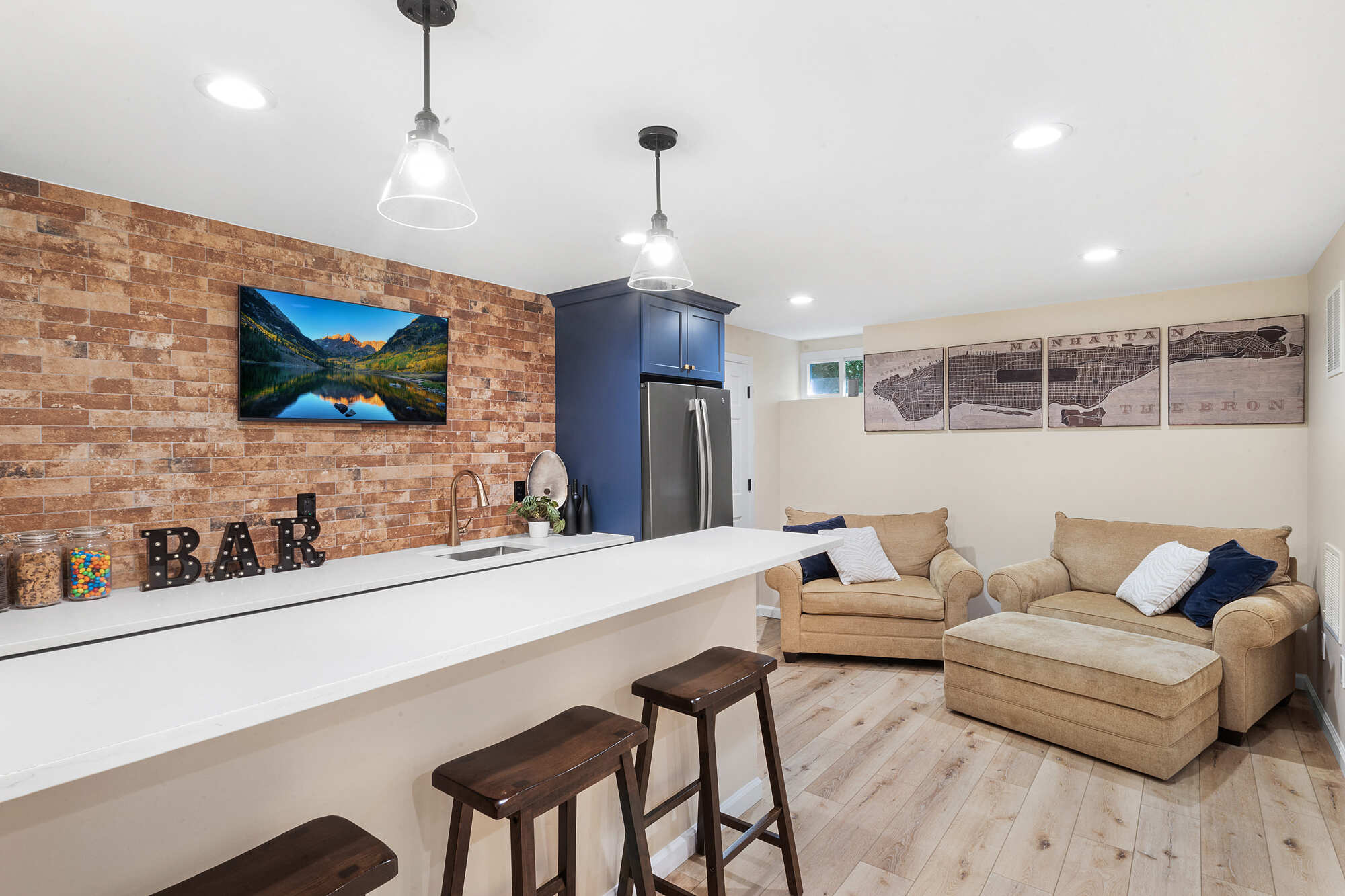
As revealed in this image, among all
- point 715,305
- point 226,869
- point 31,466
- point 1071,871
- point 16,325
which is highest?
point 715,305

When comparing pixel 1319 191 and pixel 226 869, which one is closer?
pixel 226 869

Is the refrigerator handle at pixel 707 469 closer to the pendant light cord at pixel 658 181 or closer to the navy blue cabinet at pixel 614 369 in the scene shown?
the navy blue cabinet at pixel 614 369

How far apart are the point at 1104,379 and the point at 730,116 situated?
355 cm

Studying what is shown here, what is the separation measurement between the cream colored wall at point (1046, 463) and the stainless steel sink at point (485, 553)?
2.80 m

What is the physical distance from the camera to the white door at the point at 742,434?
516 centimetres

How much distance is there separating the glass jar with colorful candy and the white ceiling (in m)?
1.21

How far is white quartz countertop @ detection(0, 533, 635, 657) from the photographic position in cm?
194

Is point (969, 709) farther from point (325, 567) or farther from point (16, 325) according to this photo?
point (16, 325)

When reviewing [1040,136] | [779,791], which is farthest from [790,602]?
[1040,136]

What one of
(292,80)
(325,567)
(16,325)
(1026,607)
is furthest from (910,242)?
(16,325)

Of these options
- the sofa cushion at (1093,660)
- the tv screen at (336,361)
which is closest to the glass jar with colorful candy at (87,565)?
the tv screen at (336,361)

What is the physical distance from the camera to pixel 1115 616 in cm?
357

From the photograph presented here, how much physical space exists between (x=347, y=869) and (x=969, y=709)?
3.13m

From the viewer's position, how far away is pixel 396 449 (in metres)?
3.32
